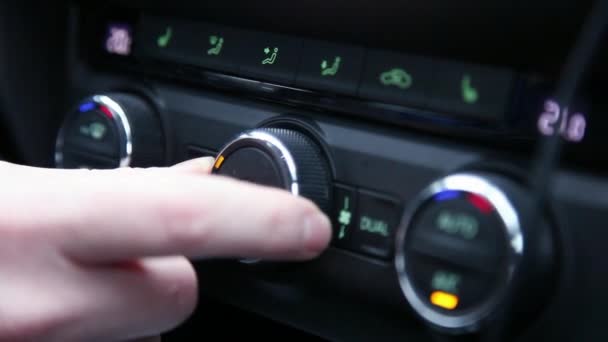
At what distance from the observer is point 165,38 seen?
690 millimetres

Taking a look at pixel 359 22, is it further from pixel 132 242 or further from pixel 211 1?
pixel 132 242

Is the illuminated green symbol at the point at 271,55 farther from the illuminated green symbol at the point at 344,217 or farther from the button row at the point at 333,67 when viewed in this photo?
the illuminated green symbol at the point at 344,217

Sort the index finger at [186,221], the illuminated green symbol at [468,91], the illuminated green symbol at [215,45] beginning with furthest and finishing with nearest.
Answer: the illuminated green symbol at [215,45], the illuminated green symbol at [468,91], the index finger at [186,221]

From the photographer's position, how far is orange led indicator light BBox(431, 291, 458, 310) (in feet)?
1.56

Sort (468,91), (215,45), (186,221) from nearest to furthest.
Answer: (186,221) < (468,91) < (215,45)

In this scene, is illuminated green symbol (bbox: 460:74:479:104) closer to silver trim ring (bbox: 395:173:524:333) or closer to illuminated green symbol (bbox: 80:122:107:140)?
silver trim ring (bbox: 395:173:524:333)

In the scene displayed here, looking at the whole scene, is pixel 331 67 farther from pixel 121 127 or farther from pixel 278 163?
pixel 121 127

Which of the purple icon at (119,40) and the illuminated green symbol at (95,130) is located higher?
the purple icon at (119,40)

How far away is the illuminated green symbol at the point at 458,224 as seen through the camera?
471 mm

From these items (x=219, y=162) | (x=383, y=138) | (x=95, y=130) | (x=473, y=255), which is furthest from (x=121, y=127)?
(x=473, y=255)

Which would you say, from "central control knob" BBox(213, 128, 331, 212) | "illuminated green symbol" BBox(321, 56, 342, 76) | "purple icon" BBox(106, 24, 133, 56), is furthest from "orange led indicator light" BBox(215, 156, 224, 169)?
"purple icon" BBox(106, 24, 133, 56)

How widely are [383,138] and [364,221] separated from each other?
64 mm

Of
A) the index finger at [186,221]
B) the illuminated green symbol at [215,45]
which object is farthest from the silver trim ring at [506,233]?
the illuminated green symbol at [215,45]

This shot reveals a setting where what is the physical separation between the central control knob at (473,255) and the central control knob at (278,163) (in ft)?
0.28
